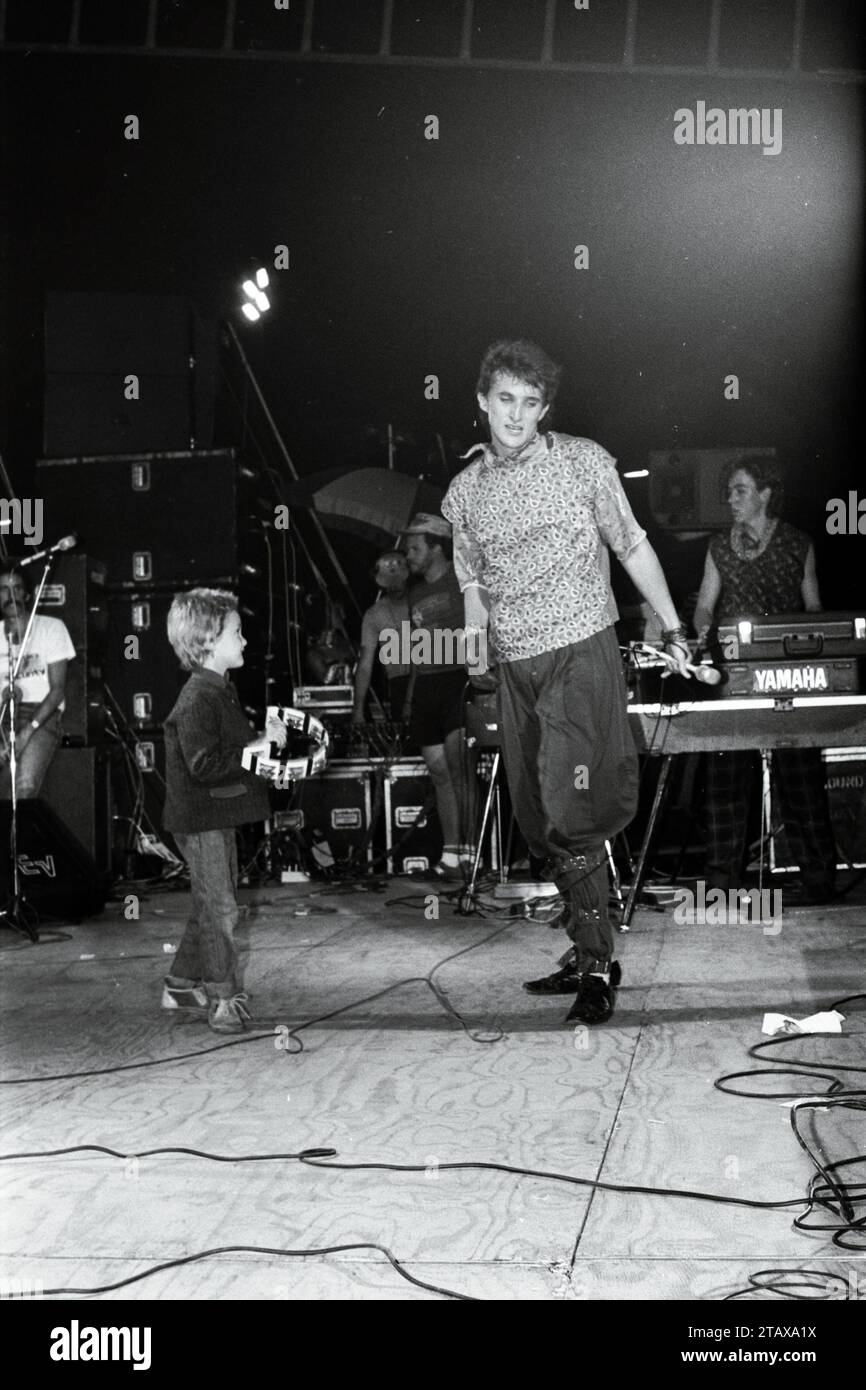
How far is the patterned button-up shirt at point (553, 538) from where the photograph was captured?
3.90 m

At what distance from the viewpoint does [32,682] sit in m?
7.11

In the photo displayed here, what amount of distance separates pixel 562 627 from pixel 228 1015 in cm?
152

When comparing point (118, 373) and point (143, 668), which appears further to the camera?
point (118, 373)

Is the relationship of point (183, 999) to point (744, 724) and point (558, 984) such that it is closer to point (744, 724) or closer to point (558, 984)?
point (558, 984)

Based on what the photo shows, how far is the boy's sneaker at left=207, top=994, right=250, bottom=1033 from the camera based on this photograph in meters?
3.80

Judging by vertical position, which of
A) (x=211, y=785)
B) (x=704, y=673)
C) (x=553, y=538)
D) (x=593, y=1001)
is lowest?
(x=593, y=1001)

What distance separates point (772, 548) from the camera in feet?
20.4

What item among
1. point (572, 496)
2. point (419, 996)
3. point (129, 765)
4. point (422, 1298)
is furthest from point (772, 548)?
point (422, 1298)

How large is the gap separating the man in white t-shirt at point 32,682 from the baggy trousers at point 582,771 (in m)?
3.85

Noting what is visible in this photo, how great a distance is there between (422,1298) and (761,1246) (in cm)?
54

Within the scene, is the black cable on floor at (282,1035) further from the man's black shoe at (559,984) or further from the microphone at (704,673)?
the microphone at (704,673)

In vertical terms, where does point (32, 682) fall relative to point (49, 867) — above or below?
above

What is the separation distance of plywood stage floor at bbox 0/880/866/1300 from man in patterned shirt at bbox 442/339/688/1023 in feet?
1.69

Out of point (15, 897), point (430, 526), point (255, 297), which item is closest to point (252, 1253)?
point (15, 897)
